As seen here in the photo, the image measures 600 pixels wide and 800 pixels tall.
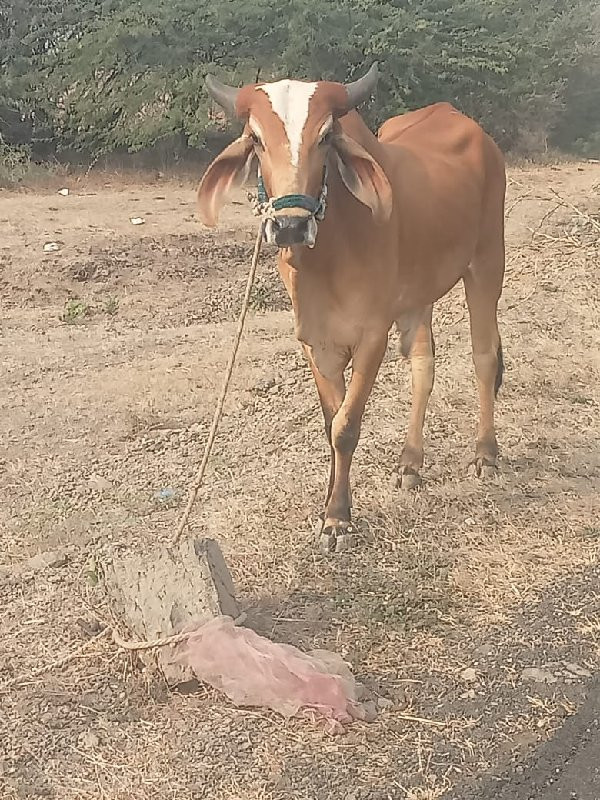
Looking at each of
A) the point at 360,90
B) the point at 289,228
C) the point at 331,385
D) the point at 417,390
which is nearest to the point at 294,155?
the point at 289,228

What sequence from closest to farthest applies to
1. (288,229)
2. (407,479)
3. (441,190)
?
(288,229)
(441,190)
(407,479)

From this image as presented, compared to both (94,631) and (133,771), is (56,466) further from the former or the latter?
(133,771)

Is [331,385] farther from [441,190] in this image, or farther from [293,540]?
[441,190]

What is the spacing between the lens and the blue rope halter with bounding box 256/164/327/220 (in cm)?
379

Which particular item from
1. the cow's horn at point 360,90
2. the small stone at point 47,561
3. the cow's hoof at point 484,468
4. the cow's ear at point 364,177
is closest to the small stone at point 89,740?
the small stone at point 47,561

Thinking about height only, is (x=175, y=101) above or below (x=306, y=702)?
below

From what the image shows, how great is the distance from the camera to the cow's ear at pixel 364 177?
4.15 m

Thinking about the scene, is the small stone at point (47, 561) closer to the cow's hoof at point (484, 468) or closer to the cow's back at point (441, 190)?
the cow's back at point (441, 190)

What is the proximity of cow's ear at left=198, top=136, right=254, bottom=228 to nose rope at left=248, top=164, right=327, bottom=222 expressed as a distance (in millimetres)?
123

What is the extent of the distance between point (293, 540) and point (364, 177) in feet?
5.33

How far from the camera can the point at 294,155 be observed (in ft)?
12.8

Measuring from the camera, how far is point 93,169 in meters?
15.4

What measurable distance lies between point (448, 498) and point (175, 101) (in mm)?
11224

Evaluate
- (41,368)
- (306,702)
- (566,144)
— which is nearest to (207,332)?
(41,368)
